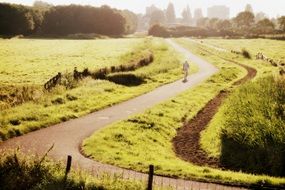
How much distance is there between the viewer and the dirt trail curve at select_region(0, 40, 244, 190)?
17.9m

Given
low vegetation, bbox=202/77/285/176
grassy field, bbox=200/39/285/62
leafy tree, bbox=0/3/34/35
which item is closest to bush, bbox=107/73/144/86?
low vegetation, bbox=202/77/285/176

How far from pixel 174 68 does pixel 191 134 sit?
2912cm

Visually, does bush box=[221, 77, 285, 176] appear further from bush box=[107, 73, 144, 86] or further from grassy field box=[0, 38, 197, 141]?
bush box=[107, 73, 144, 86]

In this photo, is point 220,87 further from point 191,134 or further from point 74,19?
point 74,19

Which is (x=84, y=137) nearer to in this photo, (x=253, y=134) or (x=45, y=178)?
(x=45, y=178)

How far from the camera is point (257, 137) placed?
77.3 ft

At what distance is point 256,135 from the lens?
2389 centimetres

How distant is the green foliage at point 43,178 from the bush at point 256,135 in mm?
8321

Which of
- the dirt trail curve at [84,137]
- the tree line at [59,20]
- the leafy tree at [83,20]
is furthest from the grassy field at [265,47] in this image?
the leafy tree at [83,20]

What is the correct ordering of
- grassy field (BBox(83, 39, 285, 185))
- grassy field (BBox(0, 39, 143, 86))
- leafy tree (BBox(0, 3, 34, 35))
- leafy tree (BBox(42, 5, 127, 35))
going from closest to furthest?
1. grassy field (BBox(83, 39, 285, 185))
2. grassy field (BBox(0, 39, 143, 86))
3. leafy tree (BBox(0, 3, 34, 35))
4. leafy tree (BBox(42, 5, 127, 35))

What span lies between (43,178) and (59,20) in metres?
147

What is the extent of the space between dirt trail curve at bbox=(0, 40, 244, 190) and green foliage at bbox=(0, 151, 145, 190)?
112 centimetres

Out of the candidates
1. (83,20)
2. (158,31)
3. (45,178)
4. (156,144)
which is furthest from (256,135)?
(158,31)

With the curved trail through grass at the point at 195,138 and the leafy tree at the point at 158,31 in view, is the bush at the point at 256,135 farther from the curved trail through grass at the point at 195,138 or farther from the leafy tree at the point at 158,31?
the leafy tree at the point at 158,31
